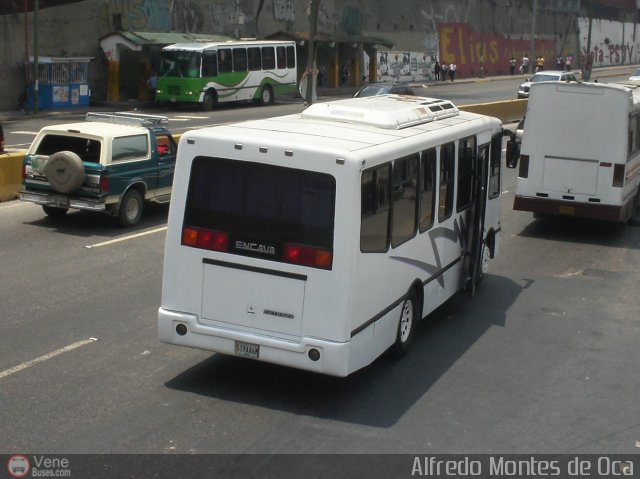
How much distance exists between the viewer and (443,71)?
74.7 metres

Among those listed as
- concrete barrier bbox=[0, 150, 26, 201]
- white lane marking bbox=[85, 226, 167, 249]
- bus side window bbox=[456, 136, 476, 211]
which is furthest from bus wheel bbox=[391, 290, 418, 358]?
concrete barrier bbox=[0, 150, 26, 201]

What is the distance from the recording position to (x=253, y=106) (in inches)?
1864

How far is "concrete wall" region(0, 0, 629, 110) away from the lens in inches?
1705

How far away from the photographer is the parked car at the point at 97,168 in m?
16.0

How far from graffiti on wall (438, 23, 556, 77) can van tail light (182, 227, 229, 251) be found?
72.1 metres

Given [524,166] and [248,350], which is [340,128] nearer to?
[248,350]

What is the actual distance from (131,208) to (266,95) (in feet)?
103

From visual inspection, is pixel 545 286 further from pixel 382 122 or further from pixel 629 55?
pixel 629 55

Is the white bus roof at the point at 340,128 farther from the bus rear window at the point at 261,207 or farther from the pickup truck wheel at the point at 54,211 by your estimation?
the pickup truck wheel at the point at 54,211

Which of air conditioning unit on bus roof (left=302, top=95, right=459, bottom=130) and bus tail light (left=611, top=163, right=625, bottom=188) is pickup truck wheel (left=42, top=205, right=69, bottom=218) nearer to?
air conditioning unit on bus roof (left=302, top=95, right=459, bottom=130)

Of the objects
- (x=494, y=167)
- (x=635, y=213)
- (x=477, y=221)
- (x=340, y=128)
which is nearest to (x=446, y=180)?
(x=477, y=221)

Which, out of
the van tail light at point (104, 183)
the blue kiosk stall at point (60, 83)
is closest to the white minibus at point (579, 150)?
the van tail light at point (104, 183)
